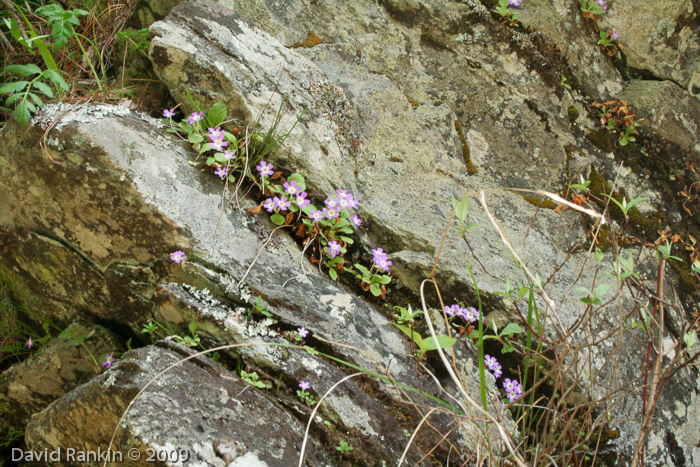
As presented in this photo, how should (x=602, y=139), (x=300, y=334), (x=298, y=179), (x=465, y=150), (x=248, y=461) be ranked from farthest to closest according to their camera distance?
(x=602, y=139) < (x=465, y=150) < (x=298, y=179) < (x=300, y=334) < (x=248, y=461)

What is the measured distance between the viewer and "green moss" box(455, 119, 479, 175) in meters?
3.43

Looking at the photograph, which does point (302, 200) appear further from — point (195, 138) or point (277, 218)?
point (195, 138)

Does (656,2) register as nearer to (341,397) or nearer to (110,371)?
(341,397)

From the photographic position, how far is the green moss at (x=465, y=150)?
3.43 meters

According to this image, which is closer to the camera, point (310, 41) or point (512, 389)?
point (512, 389)

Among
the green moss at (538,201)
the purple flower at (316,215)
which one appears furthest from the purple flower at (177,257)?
the green moss at (538,201)

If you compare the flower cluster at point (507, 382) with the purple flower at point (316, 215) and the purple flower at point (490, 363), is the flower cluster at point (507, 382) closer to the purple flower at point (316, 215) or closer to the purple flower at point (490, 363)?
the purple flower at point (490, 363)

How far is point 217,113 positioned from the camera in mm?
2736

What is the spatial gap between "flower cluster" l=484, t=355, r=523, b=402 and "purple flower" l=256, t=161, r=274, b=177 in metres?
1.71

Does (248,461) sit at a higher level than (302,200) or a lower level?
lower

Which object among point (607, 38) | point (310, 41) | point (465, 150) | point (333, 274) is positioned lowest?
point (333, 274)

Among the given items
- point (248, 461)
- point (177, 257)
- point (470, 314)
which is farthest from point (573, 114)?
point (248, 461)

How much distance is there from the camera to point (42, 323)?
2.80 metres

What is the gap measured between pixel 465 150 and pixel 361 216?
1099 mm
